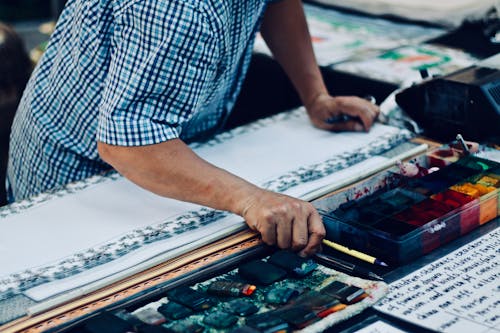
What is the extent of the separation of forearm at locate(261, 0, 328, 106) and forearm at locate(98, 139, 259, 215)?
27.1 inches

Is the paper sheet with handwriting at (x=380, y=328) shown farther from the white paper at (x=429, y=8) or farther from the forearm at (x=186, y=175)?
the white paper at (x=429, y=8)

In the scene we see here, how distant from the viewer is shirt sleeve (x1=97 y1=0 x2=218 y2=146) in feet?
4.65

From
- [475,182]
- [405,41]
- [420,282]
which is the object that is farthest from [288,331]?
[405,41]

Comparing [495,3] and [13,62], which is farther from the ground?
[495,3]

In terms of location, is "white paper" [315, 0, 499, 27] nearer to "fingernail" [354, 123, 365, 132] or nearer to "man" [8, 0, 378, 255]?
"fingernail" [354, 123, 365, 132]

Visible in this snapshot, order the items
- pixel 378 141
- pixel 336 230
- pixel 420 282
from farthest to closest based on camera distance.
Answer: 1. pixel 378 141
2. pixel 336 230
3. pixel 420 282

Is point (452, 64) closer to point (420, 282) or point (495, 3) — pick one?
point (495, 3)

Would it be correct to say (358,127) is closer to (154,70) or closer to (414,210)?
(414,210)

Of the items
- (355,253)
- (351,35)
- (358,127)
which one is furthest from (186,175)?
(351,35)

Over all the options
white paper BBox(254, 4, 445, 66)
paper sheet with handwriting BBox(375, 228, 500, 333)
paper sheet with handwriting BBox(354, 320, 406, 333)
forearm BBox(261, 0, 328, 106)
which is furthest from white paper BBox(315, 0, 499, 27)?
paper sheet with handwriting BBox(354, 320, 406, 333)

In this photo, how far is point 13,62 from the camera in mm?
2861

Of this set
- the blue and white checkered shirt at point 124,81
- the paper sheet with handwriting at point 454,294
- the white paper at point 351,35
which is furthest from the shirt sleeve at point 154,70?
the white paper at point 351,35

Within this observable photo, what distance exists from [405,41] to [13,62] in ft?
4.69

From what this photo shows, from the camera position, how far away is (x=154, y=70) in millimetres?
1426
